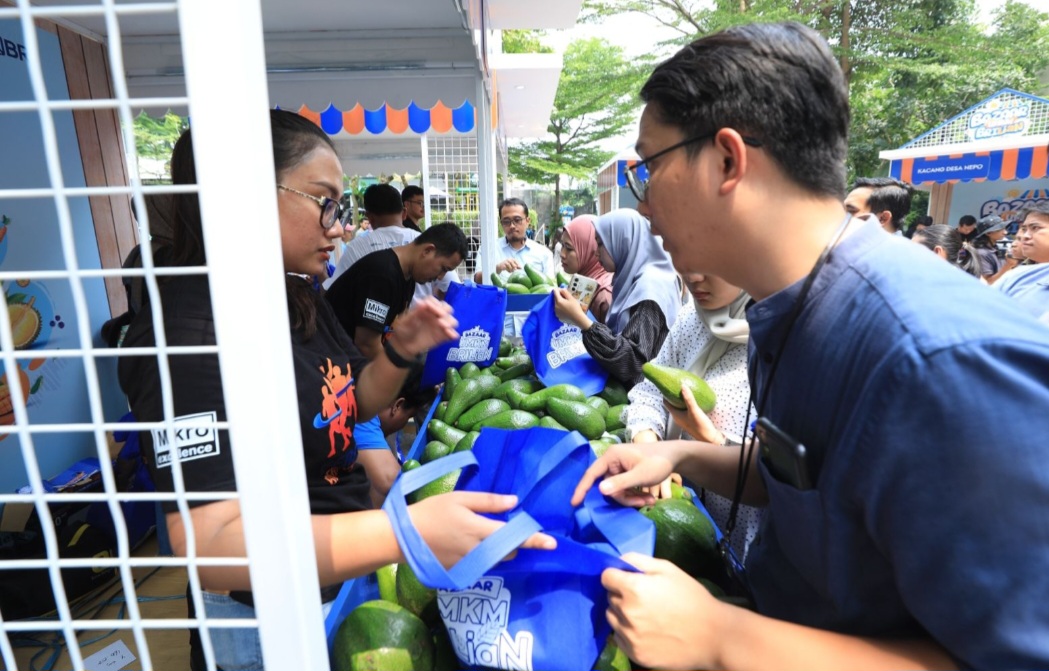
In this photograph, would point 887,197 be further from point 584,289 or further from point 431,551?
point 431,551

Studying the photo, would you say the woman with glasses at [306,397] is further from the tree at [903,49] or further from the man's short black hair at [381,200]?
the tree at [903,49]

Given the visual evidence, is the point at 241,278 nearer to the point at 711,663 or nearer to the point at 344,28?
the point at 711,663

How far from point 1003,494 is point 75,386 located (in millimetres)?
4862

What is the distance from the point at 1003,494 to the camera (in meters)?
0.64

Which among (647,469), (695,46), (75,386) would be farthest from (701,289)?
(75,386)

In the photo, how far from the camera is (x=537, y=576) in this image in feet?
3.31

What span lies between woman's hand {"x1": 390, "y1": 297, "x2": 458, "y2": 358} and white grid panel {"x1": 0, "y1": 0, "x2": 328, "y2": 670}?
3.29 feet

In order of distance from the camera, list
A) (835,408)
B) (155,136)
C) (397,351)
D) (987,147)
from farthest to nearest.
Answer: (987,147), (155,136), (397,351), (835,408)

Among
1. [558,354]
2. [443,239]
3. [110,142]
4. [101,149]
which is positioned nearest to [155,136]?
[110,142]

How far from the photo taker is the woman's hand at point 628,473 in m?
1.15

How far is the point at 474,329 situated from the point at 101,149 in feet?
10.9

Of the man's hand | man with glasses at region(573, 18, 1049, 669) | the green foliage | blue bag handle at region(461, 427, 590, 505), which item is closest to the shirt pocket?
man with glasses at region(573, 18, 1049, 669)

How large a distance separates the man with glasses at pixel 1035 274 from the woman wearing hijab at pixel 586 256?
221 cm

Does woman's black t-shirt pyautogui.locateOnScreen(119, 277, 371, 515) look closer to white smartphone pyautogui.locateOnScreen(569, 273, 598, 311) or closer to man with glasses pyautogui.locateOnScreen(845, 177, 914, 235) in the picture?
white smartphone pyautogui.locateOnScreen(569, 273, 598, 311)
